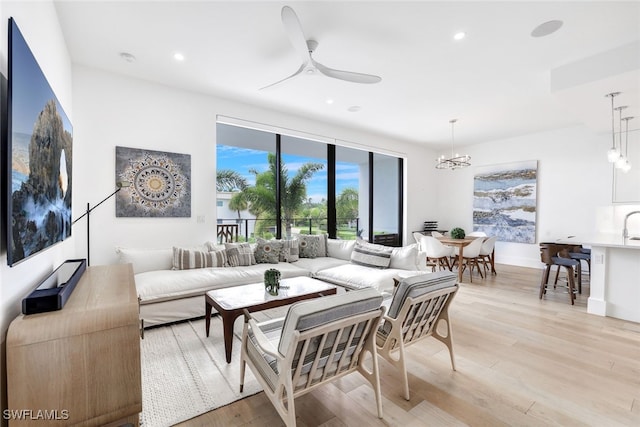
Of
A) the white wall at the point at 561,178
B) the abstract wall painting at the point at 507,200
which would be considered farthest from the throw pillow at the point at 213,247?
the white wall at the point at 561,178

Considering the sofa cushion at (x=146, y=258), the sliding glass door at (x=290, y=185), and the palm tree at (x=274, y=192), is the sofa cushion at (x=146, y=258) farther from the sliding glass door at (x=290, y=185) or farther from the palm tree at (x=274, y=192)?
the palm tree at (x=274, y=192)

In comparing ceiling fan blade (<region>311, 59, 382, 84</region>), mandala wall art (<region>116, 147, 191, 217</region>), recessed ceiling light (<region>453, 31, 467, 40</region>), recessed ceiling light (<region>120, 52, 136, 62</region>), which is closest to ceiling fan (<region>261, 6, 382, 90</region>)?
ceiling fan blade (<region>311, 59, 382, 84</region>)

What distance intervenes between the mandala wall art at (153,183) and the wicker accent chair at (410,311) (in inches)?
129

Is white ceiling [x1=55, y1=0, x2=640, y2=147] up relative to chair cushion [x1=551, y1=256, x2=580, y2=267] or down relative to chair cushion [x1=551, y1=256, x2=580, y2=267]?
up

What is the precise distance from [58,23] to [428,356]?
4387 millimetres

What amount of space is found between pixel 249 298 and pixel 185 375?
2.46 ft

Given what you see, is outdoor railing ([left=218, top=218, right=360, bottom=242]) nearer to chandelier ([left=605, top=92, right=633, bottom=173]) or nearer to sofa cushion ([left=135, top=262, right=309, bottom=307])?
sofa cushion ([left=135, top=262, right=309, bottom=307])

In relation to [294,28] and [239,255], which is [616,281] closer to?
[294,28]

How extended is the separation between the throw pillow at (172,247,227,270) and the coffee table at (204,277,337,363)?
2.95ft

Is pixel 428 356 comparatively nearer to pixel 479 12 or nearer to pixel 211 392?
pixel 211 392

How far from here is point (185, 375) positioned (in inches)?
85.0

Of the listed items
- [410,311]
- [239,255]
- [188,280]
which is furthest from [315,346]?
[239,255]

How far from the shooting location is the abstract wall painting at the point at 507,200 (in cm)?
627

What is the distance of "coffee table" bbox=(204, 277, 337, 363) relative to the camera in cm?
237
